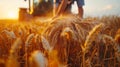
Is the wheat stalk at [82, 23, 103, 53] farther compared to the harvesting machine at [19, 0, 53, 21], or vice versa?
the harvesting machine at [19, 0, 53, 21]

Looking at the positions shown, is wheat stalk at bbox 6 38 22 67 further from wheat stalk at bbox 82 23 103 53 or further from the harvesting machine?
the harvesting machine

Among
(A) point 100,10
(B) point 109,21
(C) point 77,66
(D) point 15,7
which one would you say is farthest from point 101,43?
(D) point 15,7

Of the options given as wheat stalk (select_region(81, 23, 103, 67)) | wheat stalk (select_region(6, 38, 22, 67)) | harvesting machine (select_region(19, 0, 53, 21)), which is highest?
harvesting machine (select_region(19, 0, 53, 21))

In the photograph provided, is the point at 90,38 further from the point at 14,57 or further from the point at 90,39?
the point at 14,57

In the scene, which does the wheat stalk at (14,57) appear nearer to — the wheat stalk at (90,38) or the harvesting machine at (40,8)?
the wheat stalk at (90,38)

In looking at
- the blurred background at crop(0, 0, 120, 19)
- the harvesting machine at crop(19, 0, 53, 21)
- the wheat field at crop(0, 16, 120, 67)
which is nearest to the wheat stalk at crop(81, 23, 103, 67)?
the wheat field at crop(0, 16, 120, 67)

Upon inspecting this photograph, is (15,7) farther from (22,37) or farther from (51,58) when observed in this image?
(51,58)

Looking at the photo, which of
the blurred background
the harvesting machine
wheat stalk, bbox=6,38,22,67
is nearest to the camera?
wheat stalk, bbox=6,38,22,67

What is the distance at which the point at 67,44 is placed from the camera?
1.22 metres

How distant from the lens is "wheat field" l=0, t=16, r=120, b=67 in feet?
3.73

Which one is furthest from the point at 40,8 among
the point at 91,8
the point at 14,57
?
the point at 14,57

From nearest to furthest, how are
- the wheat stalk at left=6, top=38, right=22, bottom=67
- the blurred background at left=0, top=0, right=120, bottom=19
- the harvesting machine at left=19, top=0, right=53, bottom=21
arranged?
the wheat stalk at left=6, top=38, right=22, bottom=67, the blurred background at left=0, top=0, right=120, bottom=19, the harvesting machine at left=19, top=0, right=53, bottom=21

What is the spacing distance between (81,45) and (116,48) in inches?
5.6

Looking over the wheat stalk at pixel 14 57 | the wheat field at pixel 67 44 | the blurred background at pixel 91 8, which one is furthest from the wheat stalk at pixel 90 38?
the blurred background at pixel 91 8
